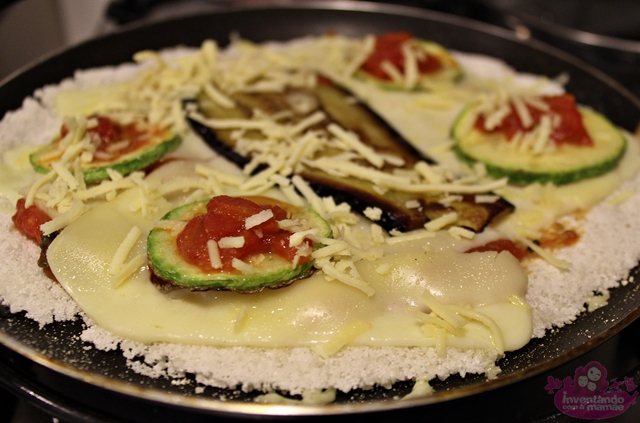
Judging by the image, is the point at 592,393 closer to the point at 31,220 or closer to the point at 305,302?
the point at 305,302

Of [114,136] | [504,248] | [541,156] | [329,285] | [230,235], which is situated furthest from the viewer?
[541,156]

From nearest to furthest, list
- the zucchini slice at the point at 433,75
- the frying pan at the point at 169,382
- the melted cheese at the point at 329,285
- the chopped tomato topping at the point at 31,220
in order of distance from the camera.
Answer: the frying pan at the point at 169,382
the melted cheese at the point at 329,285
the chopped tomato topping at the point at 31,220
the zucchini slice at the point at 433,75

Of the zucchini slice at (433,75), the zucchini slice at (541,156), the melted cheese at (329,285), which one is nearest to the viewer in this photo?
the melted cheese at (329,285)

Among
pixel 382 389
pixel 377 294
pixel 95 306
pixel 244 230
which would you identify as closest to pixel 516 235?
pixel 377 294

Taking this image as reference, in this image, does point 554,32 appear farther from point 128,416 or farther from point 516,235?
point 128,416

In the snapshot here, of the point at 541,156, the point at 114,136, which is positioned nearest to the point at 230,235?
the point at 114,136

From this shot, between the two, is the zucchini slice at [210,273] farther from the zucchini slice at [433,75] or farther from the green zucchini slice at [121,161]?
the zucchini slice at [433,75]

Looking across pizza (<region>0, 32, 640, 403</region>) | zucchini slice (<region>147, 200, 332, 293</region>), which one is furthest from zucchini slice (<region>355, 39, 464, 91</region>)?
zucchini slice (<region>147, 200, 332, 293</region>)

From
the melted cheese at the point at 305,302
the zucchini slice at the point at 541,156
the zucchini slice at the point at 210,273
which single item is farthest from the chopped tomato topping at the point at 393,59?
the zucchini slice at the point at 210,273
